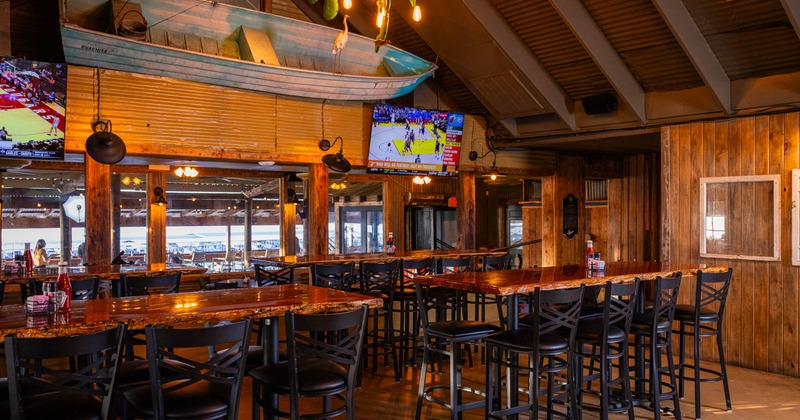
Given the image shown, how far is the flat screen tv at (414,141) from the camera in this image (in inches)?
348

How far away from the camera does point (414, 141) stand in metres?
9.10

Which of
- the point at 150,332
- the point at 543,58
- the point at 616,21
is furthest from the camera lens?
the point at 543,58

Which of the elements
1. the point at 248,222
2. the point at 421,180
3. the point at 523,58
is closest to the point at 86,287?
the point at 523,58

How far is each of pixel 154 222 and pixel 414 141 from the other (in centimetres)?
500

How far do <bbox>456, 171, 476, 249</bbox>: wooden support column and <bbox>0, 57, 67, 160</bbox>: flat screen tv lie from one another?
5.58m

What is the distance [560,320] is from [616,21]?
165 inches

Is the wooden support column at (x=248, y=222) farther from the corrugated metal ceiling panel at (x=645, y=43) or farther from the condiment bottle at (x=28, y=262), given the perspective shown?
the corrugated metal ceiling panel at (x=645, y=43)

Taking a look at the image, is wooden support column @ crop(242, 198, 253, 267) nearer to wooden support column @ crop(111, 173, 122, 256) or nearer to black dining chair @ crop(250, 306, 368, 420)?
wooden support column @ crop(111, 173, 122, 256)

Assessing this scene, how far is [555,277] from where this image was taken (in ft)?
15.3

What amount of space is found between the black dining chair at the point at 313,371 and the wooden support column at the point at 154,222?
26.9ft

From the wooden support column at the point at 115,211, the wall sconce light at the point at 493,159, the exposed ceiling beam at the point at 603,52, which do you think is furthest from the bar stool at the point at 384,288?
the wooden support column at the point at 115,211

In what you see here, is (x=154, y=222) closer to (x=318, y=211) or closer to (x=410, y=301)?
(x=318, y=211)

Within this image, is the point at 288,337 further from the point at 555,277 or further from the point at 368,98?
the point at 368,98

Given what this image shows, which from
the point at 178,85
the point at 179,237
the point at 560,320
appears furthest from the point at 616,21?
the point at 179,237
